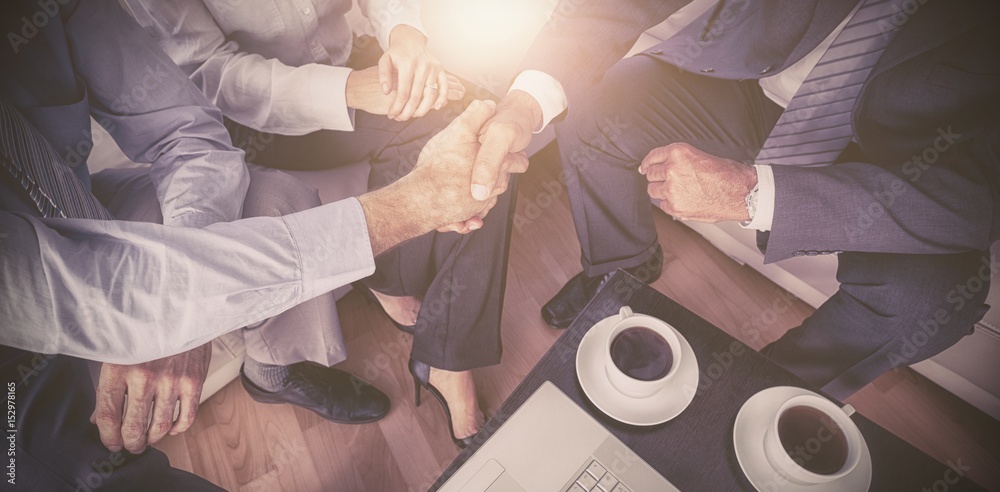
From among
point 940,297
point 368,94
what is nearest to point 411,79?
point 368,94

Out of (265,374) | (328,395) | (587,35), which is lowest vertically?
(328,395)

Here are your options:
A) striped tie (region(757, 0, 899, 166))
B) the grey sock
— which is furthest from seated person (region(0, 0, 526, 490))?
striped tie (region(757, 0, 899, 166))

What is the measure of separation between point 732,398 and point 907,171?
697 millimetres

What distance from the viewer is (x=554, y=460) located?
2.18 ft

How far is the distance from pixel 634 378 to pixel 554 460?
0.18 meters

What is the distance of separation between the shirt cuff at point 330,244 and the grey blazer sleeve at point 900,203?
904mm

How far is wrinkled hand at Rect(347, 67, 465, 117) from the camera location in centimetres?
120

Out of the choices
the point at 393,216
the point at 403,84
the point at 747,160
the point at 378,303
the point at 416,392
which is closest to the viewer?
the point at 393,216

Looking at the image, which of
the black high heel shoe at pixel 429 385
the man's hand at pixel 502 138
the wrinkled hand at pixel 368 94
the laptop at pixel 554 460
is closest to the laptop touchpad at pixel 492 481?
the laptop at pixel 554 460

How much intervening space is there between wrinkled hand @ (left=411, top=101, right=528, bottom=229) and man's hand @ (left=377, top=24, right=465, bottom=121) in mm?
182

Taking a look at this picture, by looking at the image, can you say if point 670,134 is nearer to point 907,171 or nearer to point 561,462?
point 907,171

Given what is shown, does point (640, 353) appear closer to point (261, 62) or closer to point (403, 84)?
point (403, 84)

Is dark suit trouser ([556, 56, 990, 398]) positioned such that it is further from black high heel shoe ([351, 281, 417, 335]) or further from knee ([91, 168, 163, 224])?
knee ([91, 168, 163, 224])

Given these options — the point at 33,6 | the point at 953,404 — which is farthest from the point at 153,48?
the point at 953,404
